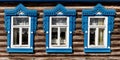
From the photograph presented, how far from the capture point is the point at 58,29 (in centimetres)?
1078

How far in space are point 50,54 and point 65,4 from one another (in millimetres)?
1850

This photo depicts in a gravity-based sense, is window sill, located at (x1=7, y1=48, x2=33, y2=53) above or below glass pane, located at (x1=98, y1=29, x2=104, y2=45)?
below

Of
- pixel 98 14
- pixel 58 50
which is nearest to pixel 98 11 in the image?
pixel 98 14

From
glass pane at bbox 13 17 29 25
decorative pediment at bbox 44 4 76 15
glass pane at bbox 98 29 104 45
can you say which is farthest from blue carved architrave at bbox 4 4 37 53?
glass pane at bbox 98 29 104 45

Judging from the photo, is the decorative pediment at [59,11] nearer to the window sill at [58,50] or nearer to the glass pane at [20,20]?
the glass pane at [20,20]

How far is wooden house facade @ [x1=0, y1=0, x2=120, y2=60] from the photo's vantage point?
35.0 ft

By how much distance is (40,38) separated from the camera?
1083 cm

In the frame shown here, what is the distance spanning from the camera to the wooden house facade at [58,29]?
35.0 feet

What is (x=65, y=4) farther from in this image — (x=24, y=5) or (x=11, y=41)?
(x=11, y=41)

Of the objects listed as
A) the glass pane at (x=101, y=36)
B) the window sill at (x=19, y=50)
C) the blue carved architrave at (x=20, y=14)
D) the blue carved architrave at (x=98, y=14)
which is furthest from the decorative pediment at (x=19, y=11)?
the glass pane at (x=101, y=36)

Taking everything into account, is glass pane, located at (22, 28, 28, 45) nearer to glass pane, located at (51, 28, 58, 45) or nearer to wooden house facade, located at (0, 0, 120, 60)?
wooden house facade, located at (0, 0, 120, 60)

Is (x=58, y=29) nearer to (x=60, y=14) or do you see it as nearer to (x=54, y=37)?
(x=54, y=37)

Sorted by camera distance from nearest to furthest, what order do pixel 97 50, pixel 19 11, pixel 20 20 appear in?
pixel 19 11 < pixel 20 20 < pixel 97 50

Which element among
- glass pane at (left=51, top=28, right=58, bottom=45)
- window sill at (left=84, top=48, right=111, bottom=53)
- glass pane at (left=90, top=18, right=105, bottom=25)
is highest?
glass pane at (left=90, top=18, right=105, bottom=25)
